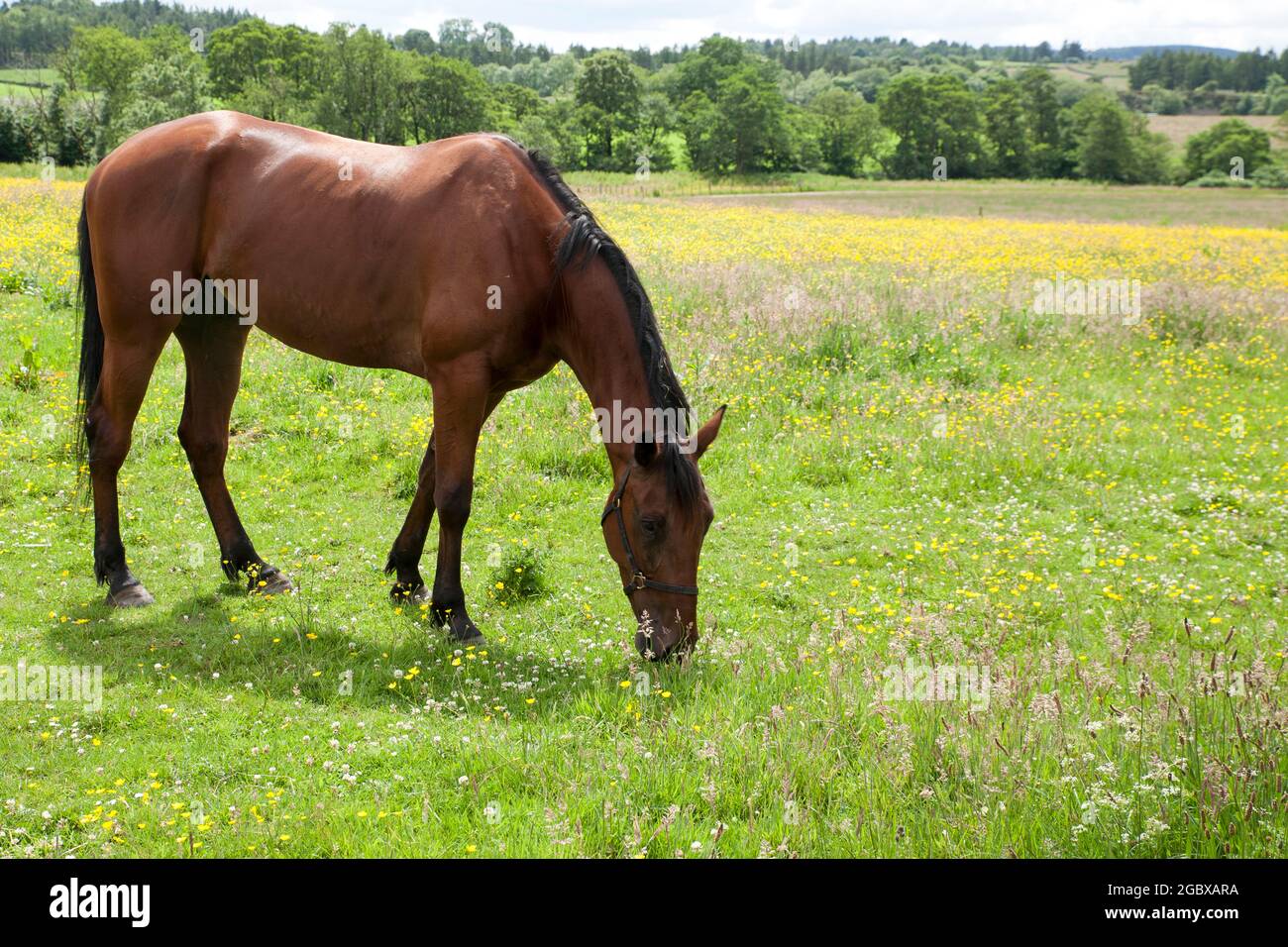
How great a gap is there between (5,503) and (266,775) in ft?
17.2

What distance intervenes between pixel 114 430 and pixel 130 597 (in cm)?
115

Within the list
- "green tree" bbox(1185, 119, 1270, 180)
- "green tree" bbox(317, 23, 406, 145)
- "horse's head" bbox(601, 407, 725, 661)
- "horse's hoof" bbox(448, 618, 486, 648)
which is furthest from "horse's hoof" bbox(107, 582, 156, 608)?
"green tree" bbox(1185, 119, 1270, 180)

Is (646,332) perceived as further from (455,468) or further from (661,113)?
(661,113)

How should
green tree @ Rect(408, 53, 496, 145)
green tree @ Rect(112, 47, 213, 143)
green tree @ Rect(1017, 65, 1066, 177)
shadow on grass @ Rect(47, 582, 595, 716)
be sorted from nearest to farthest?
1. shadow on grass @ Rect(47, 582, 595, 716)
2. green tree @ Rect(112, 47, 213, 143)
3. green tree @ Rect(408, 53, 496, 145)
4. green tree @ Rect(1017, 65, 1066, 177)

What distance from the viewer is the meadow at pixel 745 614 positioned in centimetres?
366

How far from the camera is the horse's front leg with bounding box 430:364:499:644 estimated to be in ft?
18.4

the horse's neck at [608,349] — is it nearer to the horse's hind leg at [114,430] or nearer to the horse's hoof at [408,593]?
the horse's hoof at [408,593]

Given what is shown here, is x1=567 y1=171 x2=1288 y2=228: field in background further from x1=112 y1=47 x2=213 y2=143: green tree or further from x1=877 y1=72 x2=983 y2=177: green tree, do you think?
x1=112 y1=47 x2=213 y2=143: green tree

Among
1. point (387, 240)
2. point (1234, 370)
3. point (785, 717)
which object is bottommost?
point (785, 717)

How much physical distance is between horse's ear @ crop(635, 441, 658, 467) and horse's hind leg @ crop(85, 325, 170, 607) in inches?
142

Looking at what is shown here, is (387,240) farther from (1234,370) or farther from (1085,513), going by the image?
(1234,370)

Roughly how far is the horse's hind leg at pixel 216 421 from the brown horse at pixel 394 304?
0.01m

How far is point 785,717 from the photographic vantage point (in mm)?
4281
